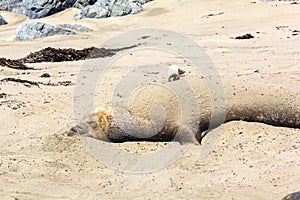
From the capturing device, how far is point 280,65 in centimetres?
710

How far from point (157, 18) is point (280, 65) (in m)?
7.90

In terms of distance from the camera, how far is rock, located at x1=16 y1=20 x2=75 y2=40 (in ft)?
40.9

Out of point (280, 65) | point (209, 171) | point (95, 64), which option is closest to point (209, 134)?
point (209, 171)

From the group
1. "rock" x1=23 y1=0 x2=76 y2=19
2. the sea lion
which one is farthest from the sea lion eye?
"rock" x1=23 y1=0 x2=76 y2=19

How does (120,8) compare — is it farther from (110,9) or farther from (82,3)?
(82,3)

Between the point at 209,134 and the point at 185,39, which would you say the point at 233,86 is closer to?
the point at 209,134

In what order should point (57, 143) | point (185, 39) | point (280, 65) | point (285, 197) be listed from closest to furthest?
point (285, 197) → point (57, 143) → point (280, 65) → point (185, 39)

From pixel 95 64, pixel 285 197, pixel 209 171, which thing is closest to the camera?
pixel 285 197

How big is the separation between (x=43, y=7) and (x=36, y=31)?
5410 millimetres

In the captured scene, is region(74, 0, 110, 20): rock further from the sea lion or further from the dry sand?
the sea lion

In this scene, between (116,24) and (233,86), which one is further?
(116,24)

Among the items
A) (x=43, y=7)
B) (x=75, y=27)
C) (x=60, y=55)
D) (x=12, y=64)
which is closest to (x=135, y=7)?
(x=75, y=27)

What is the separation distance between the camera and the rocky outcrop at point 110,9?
15742mm

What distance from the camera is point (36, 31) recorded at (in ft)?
41.5
